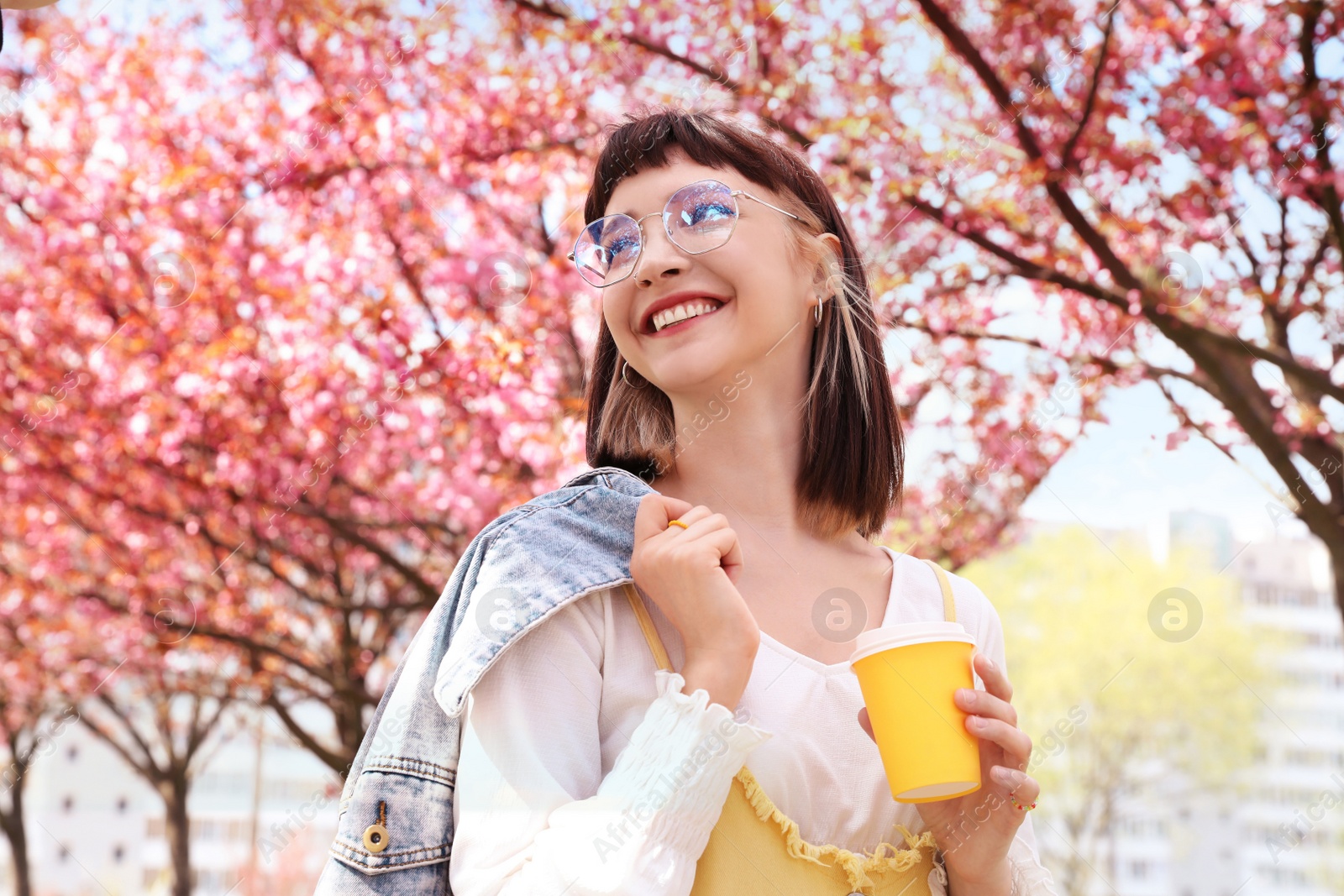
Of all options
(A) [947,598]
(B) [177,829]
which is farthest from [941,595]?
(B) [177,829]

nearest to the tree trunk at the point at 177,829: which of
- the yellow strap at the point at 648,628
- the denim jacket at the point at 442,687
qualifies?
the denim jacket at the point at 442,687

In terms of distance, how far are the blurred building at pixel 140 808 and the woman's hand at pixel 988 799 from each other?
2.20 m

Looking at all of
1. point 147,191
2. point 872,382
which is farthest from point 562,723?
point 147,191

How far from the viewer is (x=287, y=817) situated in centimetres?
317

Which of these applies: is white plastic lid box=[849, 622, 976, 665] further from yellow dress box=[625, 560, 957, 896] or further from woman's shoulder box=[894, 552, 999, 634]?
woman's shoulder box=[894, 552, 999, 634]

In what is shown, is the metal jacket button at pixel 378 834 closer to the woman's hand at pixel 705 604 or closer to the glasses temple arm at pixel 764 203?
the woman's hand at pixel 705 604

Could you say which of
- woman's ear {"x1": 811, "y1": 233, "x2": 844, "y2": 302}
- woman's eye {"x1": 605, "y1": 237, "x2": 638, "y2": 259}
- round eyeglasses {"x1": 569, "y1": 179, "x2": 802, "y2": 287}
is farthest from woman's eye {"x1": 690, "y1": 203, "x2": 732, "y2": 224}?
woman's ear {"x1": 811, "y1": 233, "x2": 844, "y2": 302}

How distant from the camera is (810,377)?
1848 millimetres

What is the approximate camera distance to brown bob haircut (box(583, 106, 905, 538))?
1716mm

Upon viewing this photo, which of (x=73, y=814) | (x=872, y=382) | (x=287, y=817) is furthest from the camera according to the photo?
(x=73, y=814)

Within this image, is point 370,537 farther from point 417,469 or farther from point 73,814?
point 73,814

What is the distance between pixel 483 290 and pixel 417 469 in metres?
1.18

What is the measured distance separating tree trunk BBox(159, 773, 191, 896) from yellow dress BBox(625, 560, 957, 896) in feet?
29.7

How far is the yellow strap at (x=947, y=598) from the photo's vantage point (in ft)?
5.38
